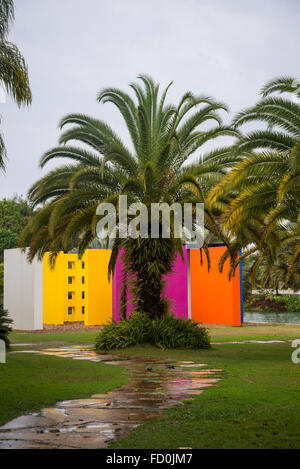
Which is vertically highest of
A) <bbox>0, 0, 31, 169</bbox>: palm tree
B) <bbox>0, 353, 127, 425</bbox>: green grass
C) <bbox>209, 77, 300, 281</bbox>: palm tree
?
<bbox>0, 0, 31, 169</bbox>: palm tree

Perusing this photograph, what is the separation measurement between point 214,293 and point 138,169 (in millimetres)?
12606

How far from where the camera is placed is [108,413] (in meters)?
6.71

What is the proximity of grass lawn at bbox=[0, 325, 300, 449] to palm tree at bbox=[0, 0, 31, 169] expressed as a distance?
14.1 feet

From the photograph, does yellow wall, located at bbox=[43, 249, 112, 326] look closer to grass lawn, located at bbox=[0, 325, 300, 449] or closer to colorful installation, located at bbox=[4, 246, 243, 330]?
colorful installation, located at bbox=[4, 246, 243, 330]

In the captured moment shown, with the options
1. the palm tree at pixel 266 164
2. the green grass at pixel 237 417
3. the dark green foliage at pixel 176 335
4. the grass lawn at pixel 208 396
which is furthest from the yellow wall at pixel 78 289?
the green grass at pixel 237 417

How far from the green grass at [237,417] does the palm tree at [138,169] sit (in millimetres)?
5272

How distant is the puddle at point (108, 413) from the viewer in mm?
5492

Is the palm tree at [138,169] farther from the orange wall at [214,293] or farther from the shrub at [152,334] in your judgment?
the orange wall at [214,293]

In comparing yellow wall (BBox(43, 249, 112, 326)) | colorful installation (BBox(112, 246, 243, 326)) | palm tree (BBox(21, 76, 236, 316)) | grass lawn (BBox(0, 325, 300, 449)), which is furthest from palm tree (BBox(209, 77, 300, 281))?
yellow wall (BBox(43, 249, 112, 326))

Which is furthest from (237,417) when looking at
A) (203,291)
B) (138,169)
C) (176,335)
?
(203,291)

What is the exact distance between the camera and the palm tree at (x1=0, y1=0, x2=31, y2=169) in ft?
35.6

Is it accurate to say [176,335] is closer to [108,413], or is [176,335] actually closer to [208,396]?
[208,396]

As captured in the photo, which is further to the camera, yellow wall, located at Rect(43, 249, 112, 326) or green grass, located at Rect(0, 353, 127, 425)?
yellow wall, located at Rect(43, 249, 112, 326)
